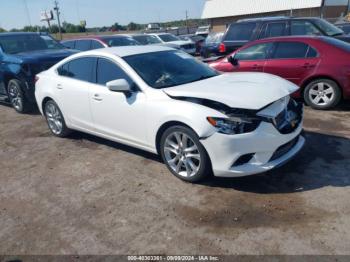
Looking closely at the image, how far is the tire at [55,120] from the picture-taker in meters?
6.00

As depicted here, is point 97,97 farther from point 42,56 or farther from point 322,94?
A: point 322,94

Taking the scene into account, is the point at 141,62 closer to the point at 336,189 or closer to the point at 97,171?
the point at 97,171

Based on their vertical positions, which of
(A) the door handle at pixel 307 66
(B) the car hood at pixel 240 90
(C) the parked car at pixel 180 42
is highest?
(B) the car hood at pixel 240 90

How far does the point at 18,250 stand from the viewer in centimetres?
322

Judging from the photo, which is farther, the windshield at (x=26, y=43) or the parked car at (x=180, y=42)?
the parked car at (x=180, y=42)

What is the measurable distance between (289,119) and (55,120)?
410 centimetres

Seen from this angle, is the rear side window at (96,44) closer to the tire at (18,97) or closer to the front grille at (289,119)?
the tire at (18,97)

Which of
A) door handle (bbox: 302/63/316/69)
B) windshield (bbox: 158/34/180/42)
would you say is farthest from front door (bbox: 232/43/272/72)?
windshield (bbox: 158/34/180/42)

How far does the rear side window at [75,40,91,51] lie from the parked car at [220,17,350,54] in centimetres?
500

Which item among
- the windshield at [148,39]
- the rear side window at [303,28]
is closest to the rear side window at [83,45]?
the windshield at [148,39]

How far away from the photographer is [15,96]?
8227mm

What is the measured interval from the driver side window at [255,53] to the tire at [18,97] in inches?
198

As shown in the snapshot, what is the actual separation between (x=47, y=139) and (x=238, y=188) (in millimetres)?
3910

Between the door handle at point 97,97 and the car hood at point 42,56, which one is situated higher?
the car hood at point 42,56
